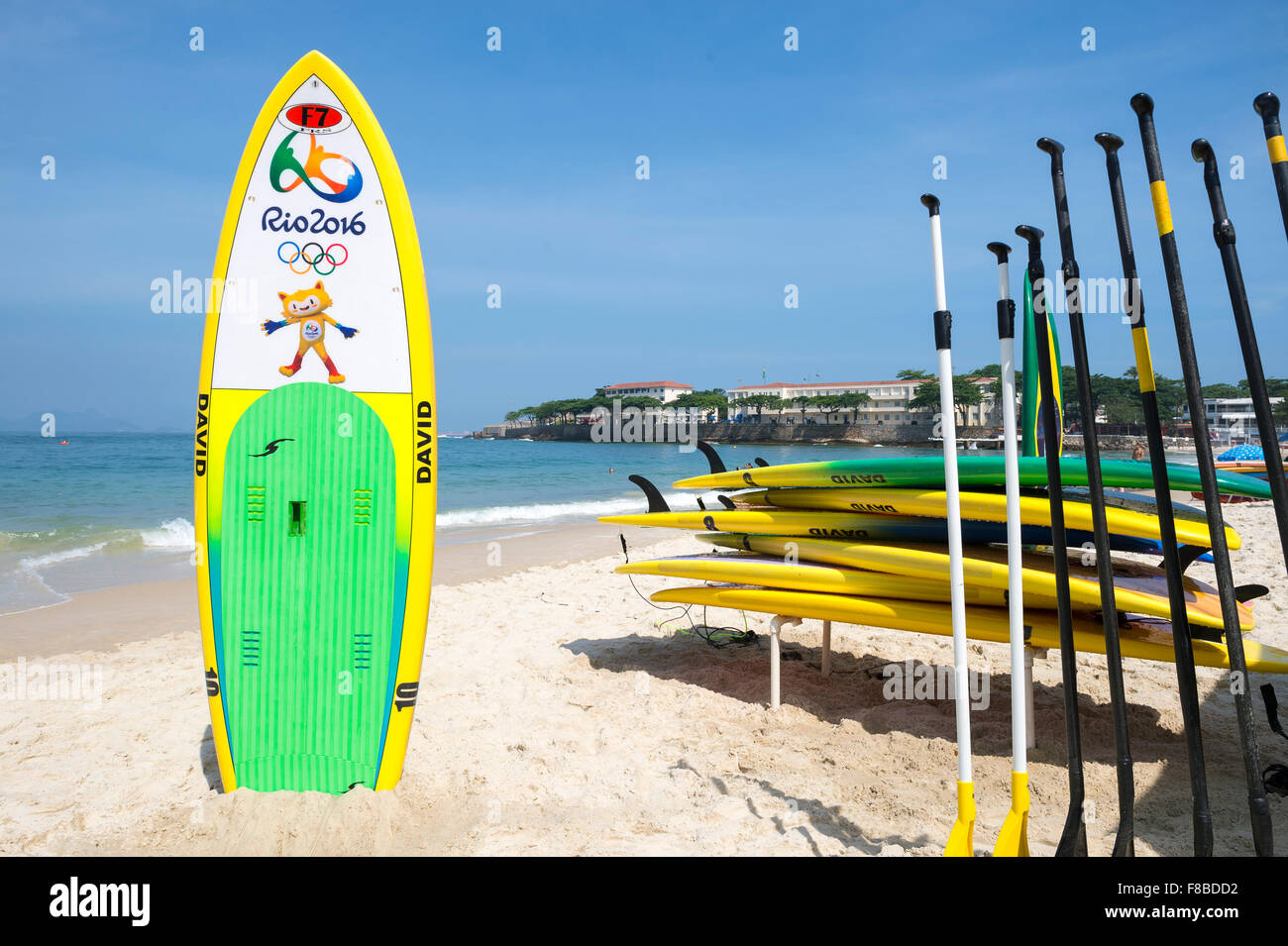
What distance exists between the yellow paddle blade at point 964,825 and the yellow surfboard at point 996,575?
1222mm

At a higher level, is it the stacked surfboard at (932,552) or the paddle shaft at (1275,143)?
the paddle shaft at (1275,143)

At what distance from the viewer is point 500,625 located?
622cm

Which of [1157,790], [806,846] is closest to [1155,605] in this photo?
[1157,790]

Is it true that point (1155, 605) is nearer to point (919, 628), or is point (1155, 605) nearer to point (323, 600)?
point (919, 628)

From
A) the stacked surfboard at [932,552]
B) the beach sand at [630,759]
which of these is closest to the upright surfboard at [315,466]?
the beach sand at [630,759]

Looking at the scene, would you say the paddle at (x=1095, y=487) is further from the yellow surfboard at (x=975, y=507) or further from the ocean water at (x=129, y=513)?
the ocean water at (x=129, y=513)

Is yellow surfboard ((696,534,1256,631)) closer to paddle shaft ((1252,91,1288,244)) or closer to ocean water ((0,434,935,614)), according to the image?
paddle shaft ((1252,91,1288,244))

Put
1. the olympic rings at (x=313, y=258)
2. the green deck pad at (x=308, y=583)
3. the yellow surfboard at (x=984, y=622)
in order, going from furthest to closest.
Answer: the olympic rings at (x=313, y=258)
the green deck pad at (x=308, y=583)
the yellow surfboard at (x=984, y=622)

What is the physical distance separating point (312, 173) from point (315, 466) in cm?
134

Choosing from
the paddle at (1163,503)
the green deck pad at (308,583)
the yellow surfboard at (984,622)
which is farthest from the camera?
the green deck pad at (308,583)

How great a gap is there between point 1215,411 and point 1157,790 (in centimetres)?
8497

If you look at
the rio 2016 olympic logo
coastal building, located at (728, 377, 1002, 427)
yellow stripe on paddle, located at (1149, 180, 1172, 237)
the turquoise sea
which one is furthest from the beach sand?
coastal building, located at (728, 377, 1002, 427)

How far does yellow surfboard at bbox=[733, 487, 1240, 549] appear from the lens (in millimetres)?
3541

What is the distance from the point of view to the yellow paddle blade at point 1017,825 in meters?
2.30
